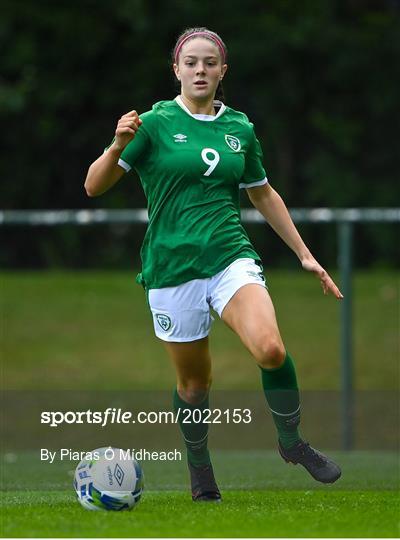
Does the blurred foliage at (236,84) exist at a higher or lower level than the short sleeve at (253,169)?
lower

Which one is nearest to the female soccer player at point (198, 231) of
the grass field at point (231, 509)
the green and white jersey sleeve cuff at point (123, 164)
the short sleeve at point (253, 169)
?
the green and white jersey sleeve cuff at point (123, 164)

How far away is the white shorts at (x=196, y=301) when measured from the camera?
648 centimetres

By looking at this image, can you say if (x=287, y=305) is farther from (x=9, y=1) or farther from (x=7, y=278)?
(x=9, y=1)

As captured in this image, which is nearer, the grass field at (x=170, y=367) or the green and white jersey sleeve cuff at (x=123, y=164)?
the green and white jersey sleeve cuff at (x=123, y=164)

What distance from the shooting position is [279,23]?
2125cm

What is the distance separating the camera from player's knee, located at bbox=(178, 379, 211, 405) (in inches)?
265

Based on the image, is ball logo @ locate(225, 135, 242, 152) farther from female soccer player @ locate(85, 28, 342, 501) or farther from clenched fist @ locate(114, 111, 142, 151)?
clenched fist @ locate(114, 111, 142, 151)

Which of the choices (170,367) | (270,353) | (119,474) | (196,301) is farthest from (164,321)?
(170,367)

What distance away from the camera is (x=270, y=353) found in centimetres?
630

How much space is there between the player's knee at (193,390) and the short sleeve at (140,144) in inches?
44.8

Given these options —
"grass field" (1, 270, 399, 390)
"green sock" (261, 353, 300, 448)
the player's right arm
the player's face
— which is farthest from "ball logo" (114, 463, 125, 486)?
"grass field" (1, 270, 399, 390)

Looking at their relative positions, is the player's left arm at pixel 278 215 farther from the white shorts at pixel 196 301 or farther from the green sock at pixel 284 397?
the green sock at pixel 284 397

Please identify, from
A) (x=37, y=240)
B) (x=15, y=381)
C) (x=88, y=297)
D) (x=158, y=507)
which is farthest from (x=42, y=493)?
(x=37, y=240)

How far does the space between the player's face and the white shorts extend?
33.8 inches
